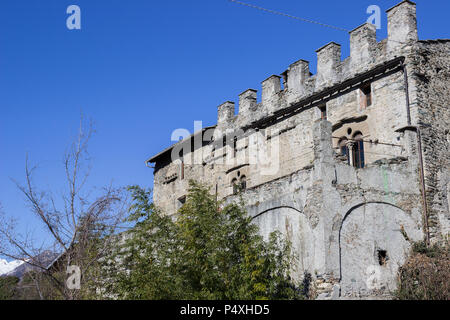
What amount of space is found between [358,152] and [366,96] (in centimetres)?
213

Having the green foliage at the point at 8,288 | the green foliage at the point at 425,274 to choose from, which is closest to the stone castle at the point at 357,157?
the green foliage at the point at 425,274

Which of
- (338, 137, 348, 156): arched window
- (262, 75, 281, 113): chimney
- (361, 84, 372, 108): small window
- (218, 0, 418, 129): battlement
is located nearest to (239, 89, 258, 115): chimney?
(218, 0, 418, 129): battlement

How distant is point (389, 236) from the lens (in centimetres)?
1792

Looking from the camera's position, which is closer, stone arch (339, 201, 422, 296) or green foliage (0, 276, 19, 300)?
stone arch (339, 201, 422, 296)

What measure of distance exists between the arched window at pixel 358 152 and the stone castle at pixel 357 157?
41 mm

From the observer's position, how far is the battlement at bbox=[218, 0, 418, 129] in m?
20.6

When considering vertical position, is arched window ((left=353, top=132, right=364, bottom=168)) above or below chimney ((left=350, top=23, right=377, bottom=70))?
below

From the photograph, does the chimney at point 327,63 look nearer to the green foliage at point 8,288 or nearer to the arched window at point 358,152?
the arched window at point 358,152

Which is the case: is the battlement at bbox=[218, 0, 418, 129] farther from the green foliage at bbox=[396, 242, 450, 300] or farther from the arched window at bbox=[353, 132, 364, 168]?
the green foliage at bbox=[396, 242, 450, 300]

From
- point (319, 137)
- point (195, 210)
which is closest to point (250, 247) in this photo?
point (195, 210)

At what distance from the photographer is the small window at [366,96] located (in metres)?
21.6

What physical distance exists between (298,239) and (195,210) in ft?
10.8

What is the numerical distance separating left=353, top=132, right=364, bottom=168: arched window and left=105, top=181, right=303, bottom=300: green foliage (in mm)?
5221
